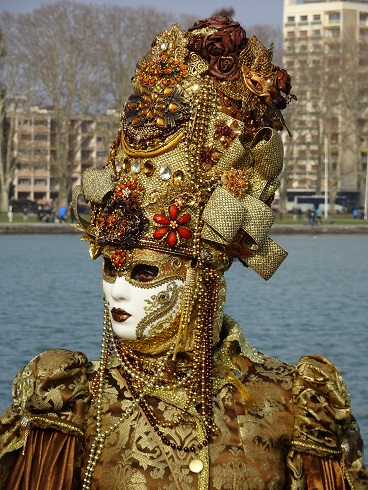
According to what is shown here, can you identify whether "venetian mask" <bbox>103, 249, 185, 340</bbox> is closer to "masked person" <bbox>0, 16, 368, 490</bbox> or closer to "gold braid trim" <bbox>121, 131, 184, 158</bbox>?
"masked person" <bbox>0, 16, 368, 490</bbox>

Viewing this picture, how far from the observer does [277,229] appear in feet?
134

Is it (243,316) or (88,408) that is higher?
(88,408)

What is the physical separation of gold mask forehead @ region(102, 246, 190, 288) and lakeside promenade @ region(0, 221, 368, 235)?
115ft

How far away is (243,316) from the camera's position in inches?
526

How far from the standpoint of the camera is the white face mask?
3.25 metres

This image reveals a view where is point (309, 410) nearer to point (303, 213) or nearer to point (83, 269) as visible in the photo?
point (83, 269)

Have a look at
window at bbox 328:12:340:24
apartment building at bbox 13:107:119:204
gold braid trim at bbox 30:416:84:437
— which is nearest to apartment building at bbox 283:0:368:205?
apartment building at bbox 13:107:119:204

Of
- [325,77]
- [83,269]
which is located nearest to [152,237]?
[83,269]

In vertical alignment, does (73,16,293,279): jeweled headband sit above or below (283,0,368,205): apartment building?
below

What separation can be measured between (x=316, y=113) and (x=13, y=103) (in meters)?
13.1

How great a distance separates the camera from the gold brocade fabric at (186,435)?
325 centimetres

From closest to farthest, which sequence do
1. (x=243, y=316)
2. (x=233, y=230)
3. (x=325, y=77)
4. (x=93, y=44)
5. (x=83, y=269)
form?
(x=233, y=230) < (x=243, y=316) < (x=83, y=269) < (x=93, y=44) < (x=325, y=77)

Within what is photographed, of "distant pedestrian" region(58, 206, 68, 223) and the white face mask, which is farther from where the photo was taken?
"distant pedestrian" region(58, 206, 68, 223)

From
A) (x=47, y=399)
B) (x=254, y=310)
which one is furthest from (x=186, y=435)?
(x=254, y=310)
